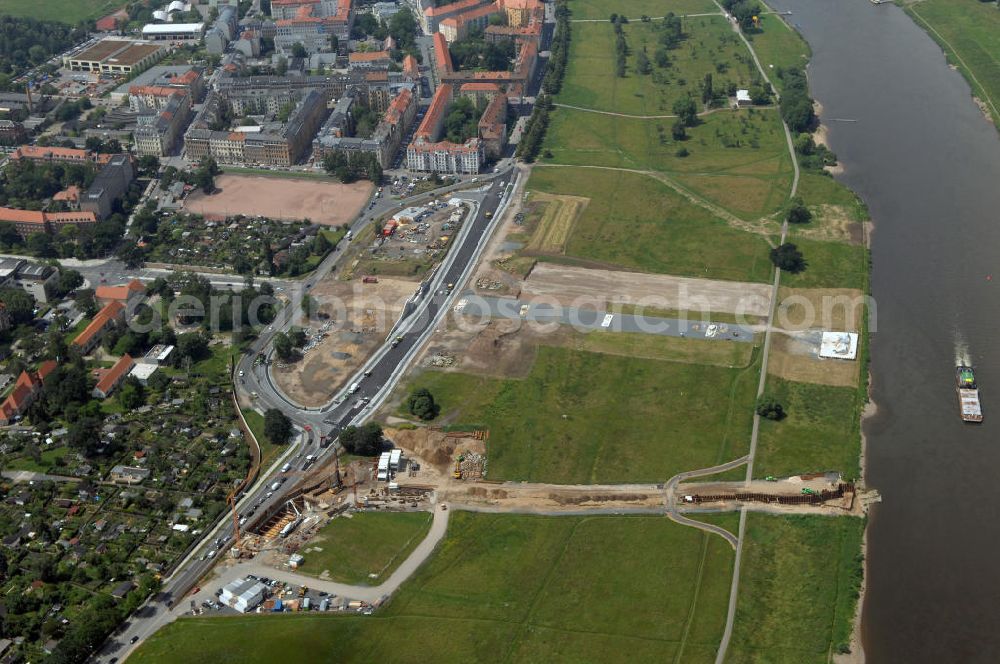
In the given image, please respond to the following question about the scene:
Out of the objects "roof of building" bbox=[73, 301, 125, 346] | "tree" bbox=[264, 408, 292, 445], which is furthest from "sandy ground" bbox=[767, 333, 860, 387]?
"roof of building" bbox=[73, 301, 125, 346]

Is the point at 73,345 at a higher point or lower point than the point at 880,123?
lower

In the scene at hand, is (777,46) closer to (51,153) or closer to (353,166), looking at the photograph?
(353,166)

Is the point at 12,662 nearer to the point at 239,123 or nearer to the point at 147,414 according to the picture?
the point at 147,414

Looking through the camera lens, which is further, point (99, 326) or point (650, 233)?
point (650, 233)

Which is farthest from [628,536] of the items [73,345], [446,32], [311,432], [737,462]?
[446,32]

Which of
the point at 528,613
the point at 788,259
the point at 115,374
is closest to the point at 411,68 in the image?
the point at 788,259
